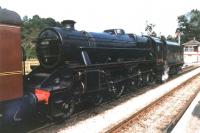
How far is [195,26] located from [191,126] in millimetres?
119399

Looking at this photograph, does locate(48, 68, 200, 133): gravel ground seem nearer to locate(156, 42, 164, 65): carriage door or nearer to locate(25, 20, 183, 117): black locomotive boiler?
locate(25, 20, 183, 117): black locomotive boiler

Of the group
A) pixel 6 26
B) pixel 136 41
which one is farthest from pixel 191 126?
pixel 136 41

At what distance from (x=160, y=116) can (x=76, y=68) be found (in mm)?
3564

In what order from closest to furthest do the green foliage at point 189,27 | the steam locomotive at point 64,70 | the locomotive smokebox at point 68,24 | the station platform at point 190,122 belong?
the steam locomotive at point 64,70 → the station platform at point 190,122 → the locomotive smokebox at point 68,24 → the green foliage at point 189,27

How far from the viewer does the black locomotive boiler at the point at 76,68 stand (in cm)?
1079

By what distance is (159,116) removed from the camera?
11844 mm

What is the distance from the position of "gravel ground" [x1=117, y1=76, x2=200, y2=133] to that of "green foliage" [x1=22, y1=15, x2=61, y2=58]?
475cm

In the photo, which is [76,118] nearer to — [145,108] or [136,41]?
[145,108]

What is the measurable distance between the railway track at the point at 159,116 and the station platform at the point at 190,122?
168 millimetres

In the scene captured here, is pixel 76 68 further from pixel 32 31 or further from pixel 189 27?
pixel 189 27

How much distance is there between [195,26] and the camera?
12338 centimetres

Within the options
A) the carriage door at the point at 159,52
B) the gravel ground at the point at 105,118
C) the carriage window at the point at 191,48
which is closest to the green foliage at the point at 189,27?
the carriage window at the point at 191,48

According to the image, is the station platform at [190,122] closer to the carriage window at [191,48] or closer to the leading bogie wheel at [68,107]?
the leading bogie wheel at [68,107]

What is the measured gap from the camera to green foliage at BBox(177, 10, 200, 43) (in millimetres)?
117312
